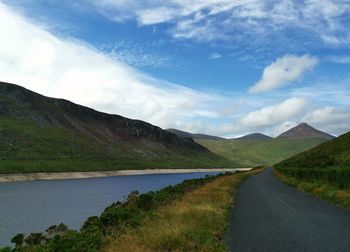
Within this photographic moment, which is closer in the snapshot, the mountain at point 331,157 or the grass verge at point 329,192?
the grass verge at point 329,192

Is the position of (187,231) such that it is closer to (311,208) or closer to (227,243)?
(227,243)

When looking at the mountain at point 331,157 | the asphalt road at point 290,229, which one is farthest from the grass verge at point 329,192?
the mountain at point 331,157

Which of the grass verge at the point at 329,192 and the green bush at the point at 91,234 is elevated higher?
the grass verge at the point at 329,192

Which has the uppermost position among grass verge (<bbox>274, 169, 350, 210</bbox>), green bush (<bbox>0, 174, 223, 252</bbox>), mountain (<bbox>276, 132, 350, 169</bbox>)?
mountain (<bbox>276, 132, 350, 169</bbox>)

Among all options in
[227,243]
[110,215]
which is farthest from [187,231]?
[110,215]

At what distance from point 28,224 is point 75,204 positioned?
61.2 feet

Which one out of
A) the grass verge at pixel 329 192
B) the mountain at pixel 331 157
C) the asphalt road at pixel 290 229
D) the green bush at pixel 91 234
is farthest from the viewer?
the mountain at pixel 331 157

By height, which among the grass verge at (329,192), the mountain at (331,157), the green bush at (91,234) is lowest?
the green bush at (91,234)

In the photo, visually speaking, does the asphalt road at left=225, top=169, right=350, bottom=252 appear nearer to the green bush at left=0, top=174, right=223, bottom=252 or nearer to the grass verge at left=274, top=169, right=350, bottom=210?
the grass verge at left=274, top=169, right=350, bottom=210

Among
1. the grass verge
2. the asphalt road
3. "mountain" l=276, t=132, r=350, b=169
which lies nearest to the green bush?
the asphalt road

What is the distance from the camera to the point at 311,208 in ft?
84.6

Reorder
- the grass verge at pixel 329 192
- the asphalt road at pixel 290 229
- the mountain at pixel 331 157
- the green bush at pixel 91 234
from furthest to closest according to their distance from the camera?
the mountain at pixel 331 157 → the grass verge at pixel 329 192 → the asphalt road at pixel 290 229 → the green bush at pixel 91 234

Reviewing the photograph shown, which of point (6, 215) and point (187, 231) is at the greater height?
point (187, 231)

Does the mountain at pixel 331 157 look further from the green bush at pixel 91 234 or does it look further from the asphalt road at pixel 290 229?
the green bush at pixel 91 234
